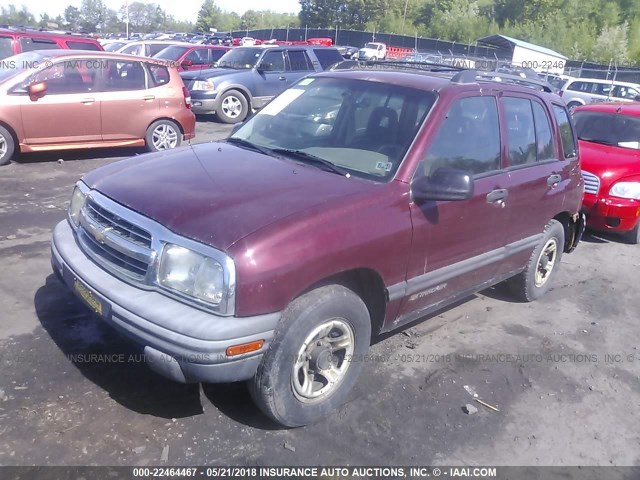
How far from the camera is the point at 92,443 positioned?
3168 millimetres

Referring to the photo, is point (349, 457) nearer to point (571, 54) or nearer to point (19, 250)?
point (19, 250)

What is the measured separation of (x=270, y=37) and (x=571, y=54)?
90.0ft

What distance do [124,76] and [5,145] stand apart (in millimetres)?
2116

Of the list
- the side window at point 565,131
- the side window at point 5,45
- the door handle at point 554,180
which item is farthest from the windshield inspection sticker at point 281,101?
the side window at point 5,45

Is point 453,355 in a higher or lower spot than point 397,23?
lower

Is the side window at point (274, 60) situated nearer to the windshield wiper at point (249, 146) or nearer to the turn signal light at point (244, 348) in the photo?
the windshield wiper at point (249, 146)

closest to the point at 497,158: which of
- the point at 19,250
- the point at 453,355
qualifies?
the point at 453,355

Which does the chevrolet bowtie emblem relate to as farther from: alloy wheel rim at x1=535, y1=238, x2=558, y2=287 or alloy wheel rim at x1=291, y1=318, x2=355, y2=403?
alloy wheel rim at x1=535, y1=238, x2=558, y2=287

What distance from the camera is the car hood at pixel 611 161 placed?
7184mm

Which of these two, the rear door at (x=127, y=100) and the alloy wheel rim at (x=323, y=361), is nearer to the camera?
the alloy wheel rim at (x=323, y=361)

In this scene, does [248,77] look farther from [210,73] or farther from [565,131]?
[565,131]

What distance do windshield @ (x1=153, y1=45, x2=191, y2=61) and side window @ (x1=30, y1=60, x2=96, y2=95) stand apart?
27.5 ft

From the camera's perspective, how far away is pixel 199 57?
17.6 meters

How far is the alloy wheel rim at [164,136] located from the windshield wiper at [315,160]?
21.2 feet
